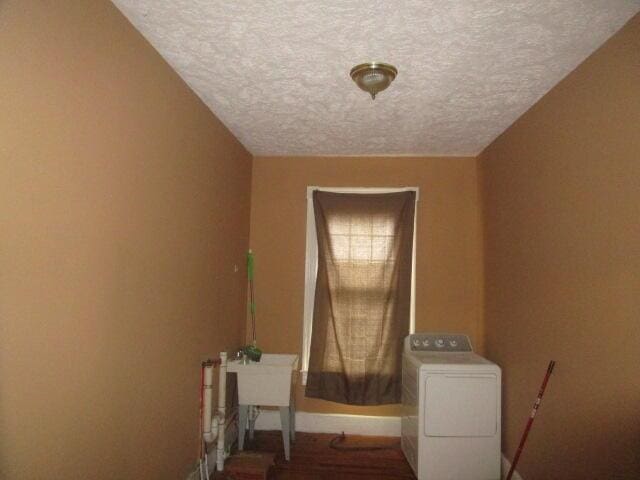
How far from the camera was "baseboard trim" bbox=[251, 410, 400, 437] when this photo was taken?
11.5ft

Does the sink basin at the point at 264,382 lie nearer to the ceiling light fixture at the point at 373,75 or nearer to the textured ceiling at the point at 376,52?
the textured ceiling at the point at 376,52

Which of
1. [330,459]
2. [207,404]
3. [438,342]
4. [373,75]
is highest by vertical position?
[373,75]

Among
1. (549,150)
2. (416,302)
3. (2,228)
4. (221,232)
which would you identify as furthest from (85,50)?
(416,302)

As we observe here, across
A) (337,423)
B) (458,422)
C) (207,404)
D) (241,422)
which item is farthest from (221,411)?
(458,422)

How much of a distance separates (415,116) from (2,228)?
2377mm

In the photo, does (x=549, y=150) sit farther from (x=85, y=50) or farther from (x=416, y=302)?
(x=85, y=50)

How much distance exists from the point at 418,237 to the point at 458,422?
1594 mm

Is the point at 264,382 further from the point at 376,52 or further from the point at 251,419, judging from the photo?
the point at 376,52

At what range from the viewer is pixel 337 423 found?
353 centimetres

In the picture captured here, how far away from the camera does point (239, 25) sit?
5.53ft

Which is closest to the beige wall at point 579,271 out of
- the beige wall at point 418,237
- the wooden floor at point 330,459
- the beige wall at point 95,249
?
the beige wall at point 418,237

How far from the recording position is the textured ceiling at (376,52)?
1.57 metres

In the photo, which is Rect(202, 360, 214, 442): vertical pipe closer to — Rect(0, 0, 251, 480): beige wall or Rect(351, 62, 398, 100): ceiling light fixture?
Rect(0, 0, 251, 480): beige wall

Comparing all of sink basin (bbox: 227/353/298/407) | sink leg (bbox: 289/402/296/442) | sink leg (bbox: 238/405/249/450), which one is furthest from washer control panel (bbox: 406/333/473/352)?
sink leg (bbox: 238/405/249/450)
